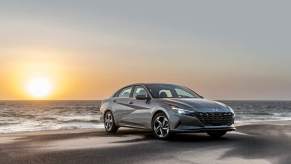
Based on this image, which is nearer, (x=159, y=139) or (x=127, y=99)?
(x=159, y=139)

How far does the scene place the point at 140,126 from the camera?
51.5 feet

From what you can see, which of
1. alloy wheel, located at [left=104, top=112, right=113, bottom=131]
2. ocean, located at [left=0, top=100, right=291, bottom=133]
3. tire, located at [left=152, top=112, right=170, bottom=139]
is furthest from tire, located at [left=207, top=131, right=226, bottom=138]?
ocean, located at [left=0, top=100, right=291, bottom=133]

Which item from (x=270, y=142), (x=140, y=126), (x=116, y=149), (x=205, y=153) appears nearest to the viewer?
(x=205, y=153)

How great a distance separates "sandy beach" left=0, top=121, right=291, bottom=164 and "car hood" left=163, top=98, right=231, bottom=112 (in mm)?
867

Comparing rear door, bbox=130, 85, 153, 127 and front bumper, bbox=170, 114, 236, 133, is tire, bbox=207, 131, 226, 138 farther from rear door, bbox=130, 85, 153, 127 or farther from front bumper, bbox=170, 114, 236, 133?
rear door, bbox=130, 85, 153, 127

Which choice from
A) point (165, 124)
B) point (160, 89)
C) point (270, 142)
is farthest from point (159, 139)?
point (270, 142)

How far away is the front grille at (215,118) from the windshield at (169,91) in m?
1.68

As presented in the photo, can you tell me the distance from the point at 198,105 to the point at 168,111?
32.9 inches

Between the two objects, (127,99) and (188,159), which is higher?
(127,99)

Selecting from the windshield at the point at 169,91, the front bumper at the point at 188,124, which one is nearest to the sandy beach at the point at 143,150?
the front bumper at the point at 188,124

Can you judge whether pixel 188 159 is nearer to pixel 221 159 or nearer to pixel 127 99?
pixel 221 159

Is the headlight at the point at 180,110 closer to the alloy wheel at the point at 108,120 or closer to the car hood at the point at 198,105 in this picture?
the car hood at the point at 198,105

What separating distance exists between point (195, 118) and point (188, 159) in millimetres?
3814

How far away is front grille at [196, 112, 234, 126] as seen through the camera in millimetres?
14156
